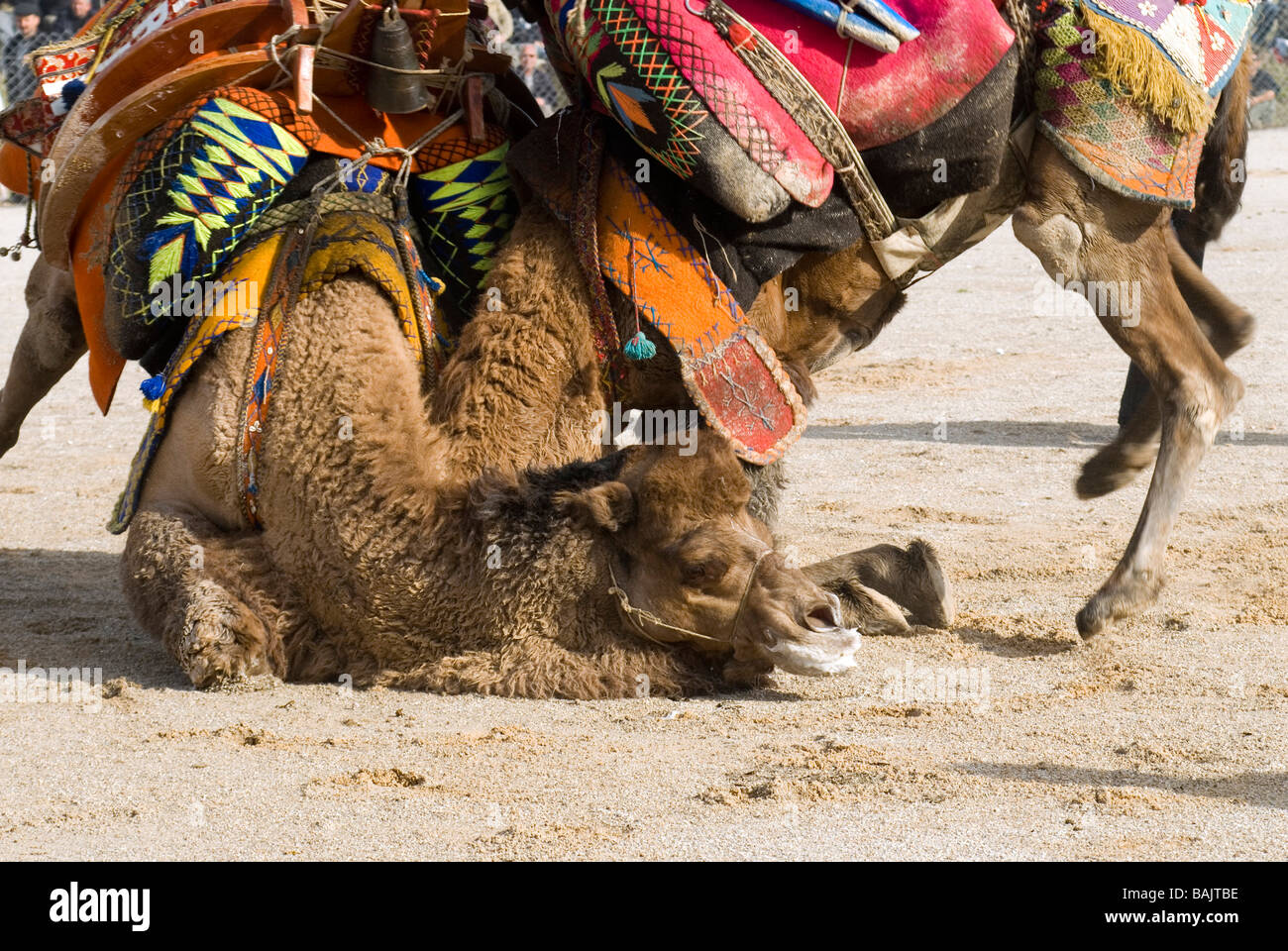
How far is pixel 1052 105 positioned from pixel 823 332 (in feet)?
3.16

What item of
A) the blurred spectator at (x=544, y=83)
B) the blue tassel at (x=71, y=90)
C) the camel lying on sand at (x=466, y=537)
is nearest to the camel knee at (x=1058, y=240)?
the camel lying on sand at (x=466, y=537)

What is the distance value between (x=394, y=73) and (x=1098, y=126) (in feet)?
6.51

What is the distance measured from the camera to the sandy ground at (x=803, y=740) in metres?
3.33

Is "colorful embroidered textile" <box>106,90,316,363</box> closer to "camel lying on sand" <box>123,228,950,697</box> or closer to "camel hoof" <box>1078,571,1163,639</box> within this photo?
"camel lying on sand" <box>123,228,950,697</box>

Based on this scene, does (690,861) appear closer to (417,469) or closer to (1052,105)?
(417,469)

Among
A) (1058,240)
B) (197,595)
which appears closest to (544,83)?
(1058,240)

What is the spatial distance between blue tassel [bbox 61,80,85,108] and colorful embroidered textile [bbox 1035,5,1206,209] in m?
2.88

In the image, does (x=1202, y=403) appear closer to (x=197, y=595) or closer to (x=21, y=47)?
(x=197, y=595)

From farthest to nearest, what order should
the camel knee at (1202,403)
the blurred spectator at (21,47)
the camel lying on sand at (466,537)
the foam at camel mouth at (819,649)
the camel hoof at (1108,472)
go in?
1. the blurred spectator at (21,47)
2. the camel hoof at (1108,472)
3. the camel knee at (1202,403)
4. the camel lying on sand at (466,537)
5. the foam at camel mouth at (819,649)

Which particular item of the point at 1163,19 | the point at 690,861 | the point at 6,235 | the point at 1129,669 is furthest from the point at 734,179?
the point at 6,235

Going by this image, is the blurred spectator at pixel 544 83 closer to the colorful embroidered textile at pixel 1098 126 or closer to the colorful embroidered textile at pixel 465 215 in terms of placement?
the colorful embroidered textile at pixel 465 215

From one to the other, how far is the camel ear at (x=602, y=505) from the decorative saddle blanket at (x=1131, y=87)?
1.66m

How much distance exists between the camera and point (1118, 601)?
471cm

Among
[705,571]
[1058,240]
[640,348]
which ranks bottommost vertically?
[705,571]
